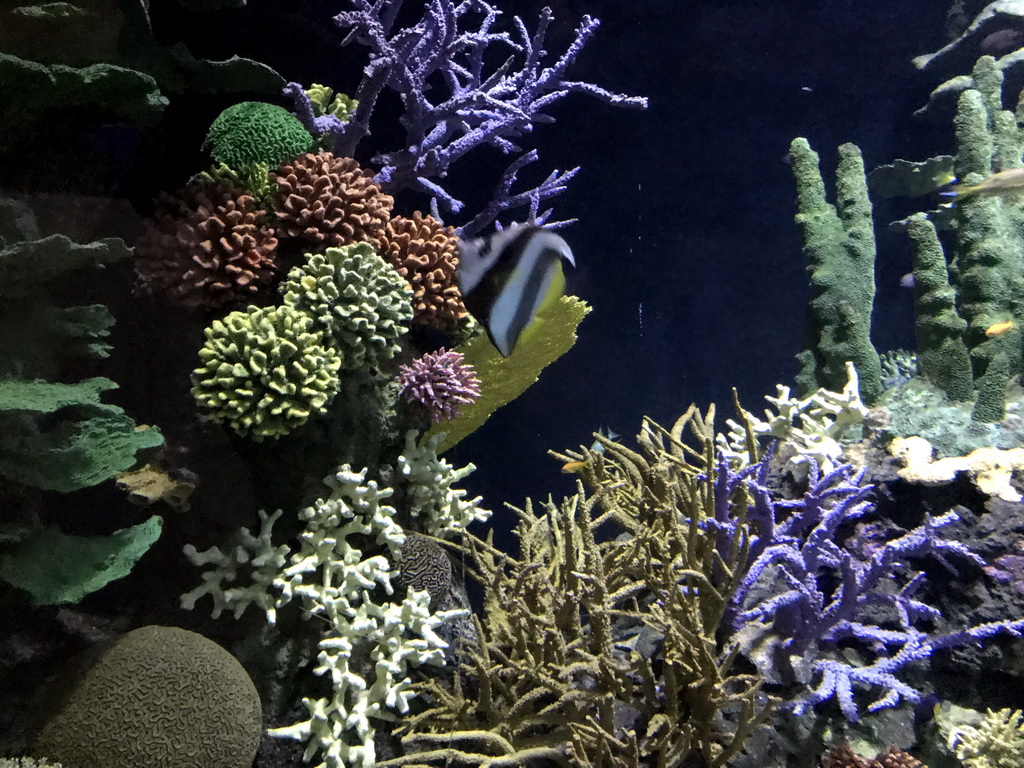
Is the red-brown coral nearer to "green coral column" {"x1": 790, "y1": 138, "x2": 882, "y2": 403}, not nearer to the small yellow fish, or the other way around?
"green coral column" {"x1": 790, "y1": 138, "x2": 882, "y2": 403}

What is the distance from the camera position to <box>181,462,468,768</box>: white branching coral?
7.92 ft

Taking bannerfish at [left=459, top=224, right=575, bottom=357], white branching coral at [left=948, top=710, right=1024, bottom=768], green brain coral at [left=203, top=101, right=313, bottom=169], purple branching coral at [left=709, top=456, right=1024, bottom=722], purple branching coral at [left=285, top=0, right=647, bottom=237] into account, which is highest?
purple branching coral at [left=285, top=0, right=647, bottom=237]

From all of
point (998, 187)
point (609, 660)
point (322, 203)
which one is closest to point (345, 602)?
point (609, 660)

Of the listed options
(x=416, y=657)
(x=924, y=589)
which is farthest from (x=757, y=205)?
(x=416, y=657)

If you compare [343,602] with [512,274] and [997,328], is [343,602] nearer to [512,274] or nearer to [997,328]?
[512,274]

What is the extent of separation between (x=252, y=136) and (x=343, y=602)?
6.44 feet

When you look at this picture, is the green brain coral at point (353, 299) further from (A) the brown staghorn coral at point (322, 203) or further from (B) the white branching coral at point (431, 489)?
(B) the white branching coral at point (431, 489)

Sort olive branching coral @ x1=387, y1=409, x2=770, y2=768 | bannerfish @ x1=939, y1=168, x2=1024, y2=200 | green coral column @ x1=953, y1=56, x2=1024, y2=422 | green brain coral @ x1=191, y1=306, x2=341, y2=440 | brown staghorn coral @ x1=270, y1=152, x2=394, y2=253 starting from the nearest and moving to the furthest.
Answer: olive branching coral @ x1=387, y1=409, x2=770, y2=768, green brain coral @ x1=191, y1=306, x2=341, y2=440, brown staghorn coral @ x1=270, y1=152, x2=394, y2=253, green coral column @ x1=953, y1=56, x2=1024, y2=422, bannerfish @ x1=939, y1=168, x2=1024, y2=200

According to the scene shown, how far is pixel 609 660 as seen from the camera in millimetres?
2215

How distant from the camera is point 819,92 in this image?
7.31 m

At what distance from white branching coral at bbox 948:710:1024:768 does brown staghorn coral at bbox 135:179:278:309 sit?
3.27m

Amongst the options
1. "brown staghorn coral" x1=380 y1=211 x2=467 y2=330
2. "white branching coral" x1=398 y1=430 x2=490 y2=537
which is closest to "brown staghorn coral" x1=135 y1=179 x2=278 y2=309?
"brown staghorn coral" x1=380 y1=211 x2=467 y2=330

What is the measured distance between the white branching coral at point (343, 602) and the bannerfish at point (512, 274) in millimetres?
952

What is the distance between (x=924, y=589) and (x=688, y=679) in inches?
57.1
